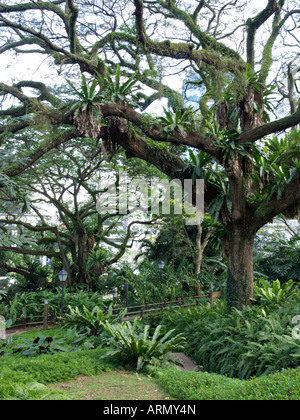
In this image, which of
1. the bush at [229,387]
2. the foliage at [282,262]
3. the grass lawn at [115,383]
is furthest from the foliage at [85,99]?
the foliage at [282,262]

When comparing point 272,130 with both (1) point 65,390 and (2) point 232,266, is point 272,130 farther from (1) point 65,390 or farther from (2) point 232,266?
(1) point 65,390

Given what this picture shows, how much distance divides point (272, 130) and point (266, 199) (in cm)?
151

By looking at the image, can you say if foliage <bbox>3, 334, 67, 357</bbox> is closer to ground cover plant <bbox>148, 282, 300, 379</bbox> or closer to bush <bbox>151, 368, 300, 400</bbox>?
bush <bbox>151, 368, 300, 400</bbox>

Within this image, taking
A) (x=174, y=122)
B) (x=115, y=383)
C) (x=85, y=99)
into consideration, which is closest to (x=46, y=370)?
(x=115, y=383)

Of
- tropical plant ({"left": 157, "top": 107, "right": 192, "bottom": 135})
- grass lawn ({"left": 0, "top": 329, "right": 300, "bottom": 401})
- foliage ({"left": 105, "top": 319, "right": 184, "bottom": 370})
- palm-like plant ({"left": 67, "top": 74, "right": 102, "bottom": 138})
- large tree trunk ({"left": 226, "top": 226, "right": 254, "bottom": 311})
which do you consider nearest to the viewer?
grass lawn ({"left": 0, "top": 329, "right": 300, "bottom": 401})

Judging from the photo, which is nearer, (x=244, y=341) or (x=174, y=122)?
(x=244, y=341)

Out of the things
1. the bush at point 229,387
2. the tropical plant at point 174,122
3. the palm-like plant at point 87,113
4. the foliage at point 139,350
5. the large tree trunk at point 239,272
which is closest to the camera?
the bush at point 229,387

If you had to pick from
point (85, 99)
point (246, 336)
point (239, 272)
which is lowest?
point (246, 336)

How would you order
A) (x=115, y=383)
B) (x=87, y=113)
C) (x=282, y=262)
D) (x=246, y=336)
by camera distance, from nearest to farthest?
(x=115, y=383)
(x=246, y=336)
(x=87, y=113)
(x=282, y=262)

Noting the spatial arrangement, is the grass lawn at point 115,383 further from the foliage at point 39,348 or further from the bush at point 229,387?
the foliage at point 39,348

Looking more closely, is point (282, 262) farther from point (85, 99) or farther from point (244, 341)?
point (85, 99)

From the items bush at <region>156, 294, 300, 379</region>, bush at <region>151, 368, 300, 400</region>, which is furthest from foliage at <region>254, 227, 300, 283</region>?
bush at <region>151, 368, 300, 400</region>

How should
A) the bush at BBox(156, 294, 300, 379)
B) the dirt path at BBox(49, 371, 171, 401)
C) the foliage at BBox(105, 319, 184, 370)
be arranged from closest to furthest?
the dirt path at BBox(49, 371, 171, 401), the bush at BBox(156, 294, 300, 379), the foliage at BBox(105, 319, 184, 370)
